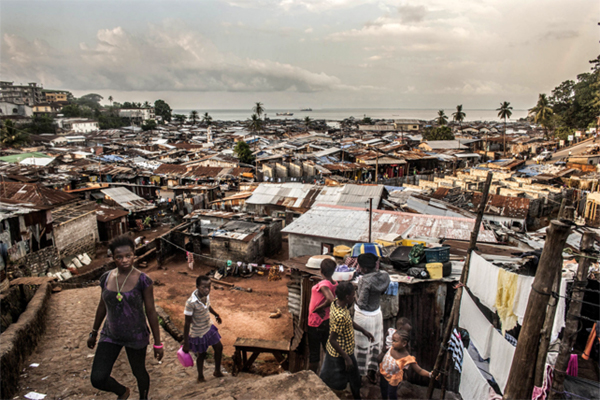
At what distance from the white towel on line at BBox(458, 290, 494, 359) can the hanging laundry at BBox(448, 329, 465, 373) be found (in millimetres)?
184

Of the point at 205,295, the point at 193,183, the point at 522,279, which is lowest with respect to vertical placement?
the point at 193,183

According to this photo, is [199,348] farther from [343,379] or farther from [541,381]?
[541,381]

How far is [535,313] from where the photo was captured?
3.49 meters

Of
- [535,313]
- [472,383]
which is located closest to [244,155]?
[472,383]

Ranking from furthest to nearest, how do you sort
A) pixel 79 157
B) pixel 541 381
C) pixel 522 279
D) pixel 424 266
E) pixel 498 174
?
pixel 79 157 < pixel 498 174 < pixel 424 266 < pixel 522 279 < pixel 541 381

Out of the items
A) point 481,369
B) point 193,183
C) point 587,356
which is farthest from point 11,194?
point 587,356

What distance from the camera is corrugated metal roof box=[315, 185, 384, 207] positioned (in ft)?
63.5

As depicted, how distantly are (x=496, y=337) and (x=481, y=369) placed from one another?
77 centimetres

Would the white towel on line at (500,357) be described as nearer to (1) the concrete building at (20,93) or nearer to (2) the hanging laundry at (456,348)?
(2) the hanging laundry at (456,348)

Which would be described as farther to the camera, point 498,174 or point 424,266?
point 498,174

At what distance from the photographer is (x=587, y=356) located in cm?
593

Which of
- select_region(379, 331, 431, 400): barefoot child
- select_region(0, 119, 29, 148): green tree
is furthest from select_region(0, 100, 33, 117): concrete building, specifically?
select_region(379, 331, 431, 400): barefoot child

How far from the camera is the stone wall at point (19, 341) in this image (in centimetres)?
432

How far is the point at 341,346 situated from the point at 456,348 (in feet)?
7.06
